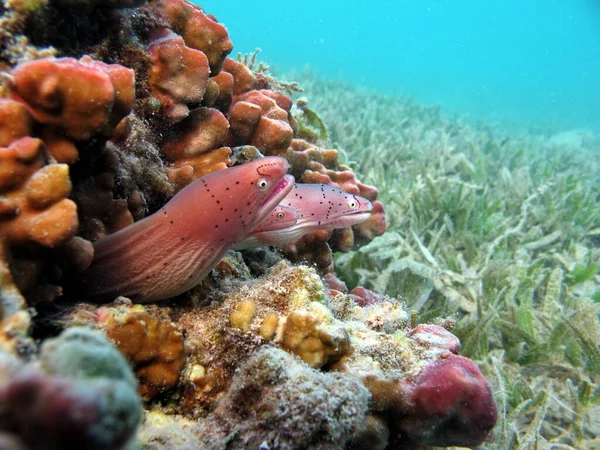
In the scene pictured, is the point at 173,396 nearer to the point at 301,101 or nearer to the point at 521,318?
the point at 521,318

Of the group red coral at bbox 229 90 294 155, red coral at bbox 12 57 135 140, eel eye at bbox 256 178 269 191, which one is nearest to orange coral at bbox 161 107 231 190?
red coral at bbox 229 90 294 155

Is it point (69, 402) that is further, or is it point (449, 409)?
point (449, 409)

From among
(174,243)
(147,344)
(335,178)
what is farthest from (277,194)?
(335,178)

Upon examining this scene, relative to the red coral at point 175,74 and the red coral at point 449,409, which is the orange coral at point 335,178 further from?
the red coral at point 449,409

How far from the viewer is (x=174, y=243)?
93.9 inches

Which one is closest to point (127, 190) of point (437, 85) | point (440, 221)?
point (440, 221)

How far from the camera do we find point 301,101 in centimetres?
577

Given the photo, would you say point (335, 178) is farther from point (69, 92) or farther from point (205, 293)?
point (69, 92)

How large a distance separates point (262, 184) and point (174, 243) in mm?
694

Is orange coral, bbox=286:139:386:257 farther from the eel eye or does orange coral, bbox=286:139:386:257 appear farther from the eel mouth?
the eel eye

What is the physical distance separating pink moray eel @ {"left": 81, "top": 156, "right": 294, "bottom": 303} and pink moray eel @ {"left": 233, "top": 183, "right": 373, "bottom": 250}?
0.86 metres

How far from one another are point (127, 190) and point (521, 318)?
15.4 feet

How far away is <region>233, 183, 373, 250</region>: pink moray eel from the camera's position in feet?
11.3

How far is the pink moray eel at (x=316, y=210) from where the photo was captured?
3.45m
